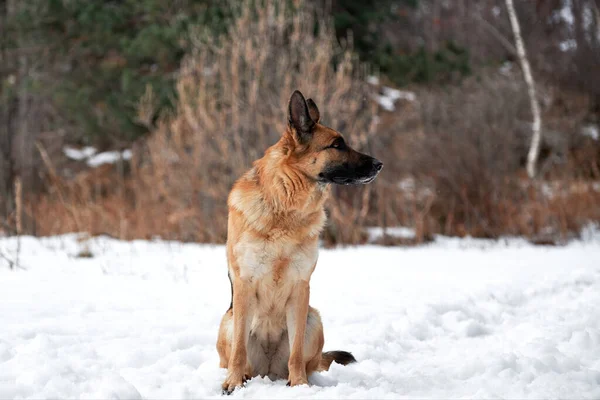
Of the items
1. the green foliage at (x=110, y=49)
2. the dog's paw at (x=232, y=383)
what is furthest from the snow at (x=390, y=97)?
the dog's paw at (x=232, y=383)

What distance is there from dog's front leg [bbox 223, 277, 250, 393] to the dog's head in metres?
0.93

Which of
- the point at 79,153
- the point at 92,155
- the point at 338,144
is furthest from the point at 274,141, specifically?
the point at 79,153

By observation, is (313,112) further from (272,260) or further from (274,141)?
(274,141)

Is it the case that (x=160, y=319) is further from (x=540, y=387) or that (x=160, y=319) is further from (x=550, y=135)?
(x=550, y=135)

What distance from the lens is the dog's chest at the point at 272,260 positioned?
357 cm

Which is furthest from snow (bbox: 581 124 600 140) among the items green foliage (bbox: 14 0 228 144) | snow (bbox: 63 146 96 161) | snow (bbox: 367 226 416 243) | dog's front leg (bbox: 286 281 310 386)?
snow (bbox: 63 146 96 161)

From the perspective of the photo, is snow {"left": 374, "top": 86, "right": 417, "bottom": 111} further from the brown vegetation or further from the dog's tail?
the dog's tail

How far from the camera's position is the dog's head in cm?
393

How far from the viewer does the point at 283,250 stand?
360cm

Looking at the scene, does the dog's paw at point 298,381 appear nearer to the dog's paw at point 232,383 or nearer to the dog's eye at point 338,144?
the dog's paw at point 232,383

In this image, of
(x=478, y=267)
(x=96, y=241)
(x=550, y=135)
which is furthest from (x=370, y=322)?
(x=550, y=135)

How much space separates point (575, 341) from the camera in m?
4.38

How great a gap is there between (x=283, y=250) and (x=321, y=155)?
0.77 metres

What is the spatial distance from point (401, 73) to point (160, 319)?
1256cm
